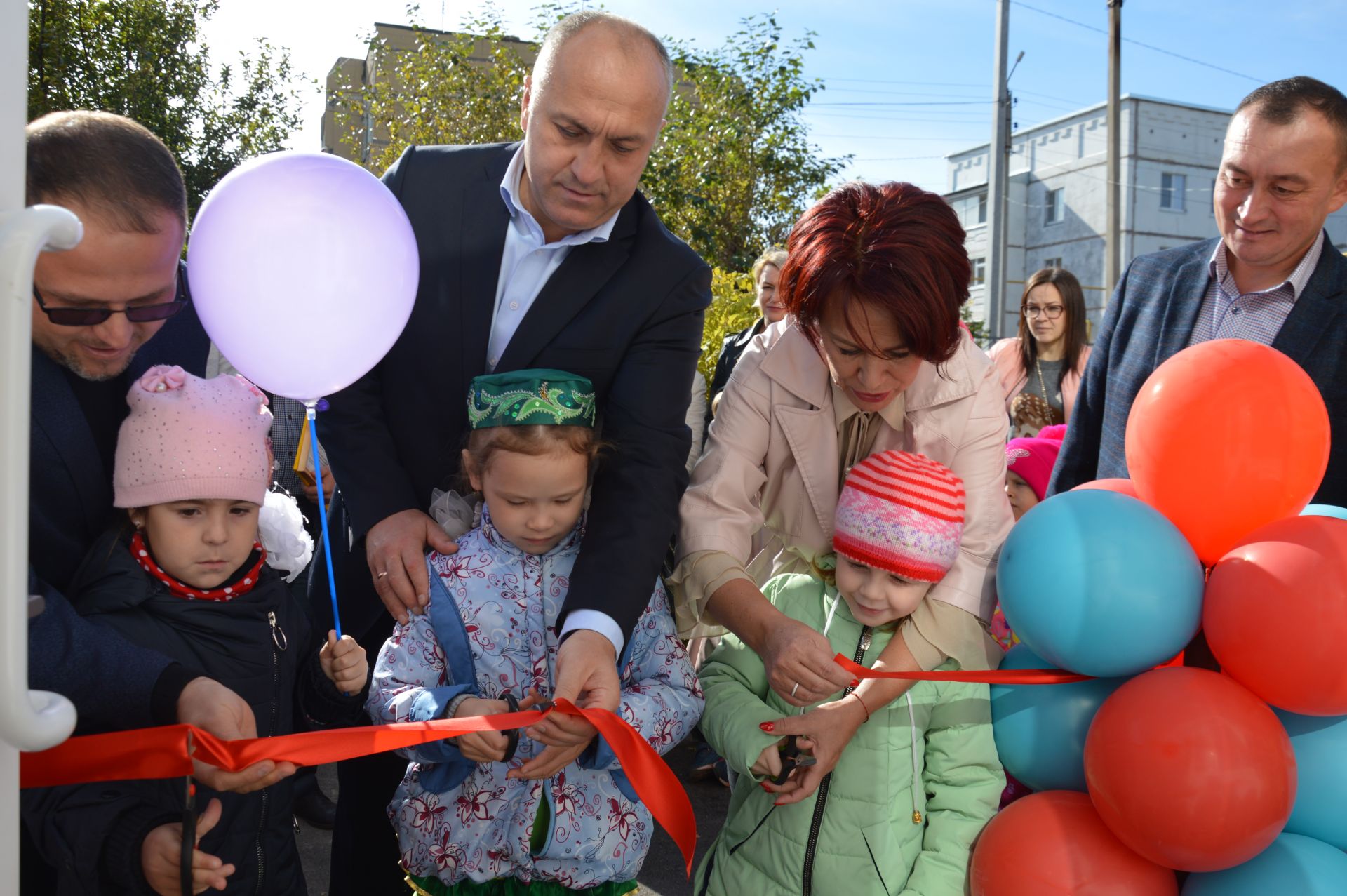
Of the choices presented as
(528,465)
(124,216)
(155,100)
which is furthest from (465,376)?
(155,100)

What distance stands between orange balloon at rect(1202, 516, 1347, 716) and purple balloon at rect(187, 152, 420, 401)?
1757 millimetres

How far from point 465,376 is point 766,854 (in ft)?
4.23

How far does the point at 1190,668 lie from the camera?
200cm

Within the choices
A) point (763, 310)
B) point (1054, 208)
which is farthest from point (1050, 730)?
point (1054, 208)

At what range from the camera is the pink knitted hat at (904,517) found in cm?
225

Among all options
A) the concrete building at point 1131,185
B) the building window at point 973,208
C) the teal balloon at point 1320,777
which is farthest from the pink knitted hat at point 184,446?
the building window at point 973,208

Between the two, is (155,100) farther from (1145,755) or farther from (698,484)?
(1145,755)

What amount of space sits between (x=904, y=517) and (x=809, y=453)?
40 centimetres

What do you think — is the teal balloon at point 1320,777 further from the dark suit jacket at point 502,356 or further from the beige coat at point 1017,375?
the beige coat at point 1017,375

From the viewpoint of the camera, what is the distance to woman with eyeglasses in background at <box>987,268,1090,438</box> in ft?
18.3

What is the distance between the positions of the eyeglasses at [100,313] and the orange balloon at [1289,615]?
2090 millimetres

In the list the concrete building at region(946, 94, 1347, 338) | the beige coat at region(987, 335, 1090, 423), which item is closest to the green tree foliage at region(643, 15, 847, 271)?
the beige coat at region(987, 335, 1090, 423)

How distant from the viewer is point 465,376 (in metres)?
2.38

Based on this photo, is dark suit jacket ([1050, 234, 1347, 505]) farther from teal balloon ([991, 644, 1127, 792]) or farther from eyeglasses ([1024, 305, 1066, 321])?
eyeglasses ([1024, 305, 1066, 321])
